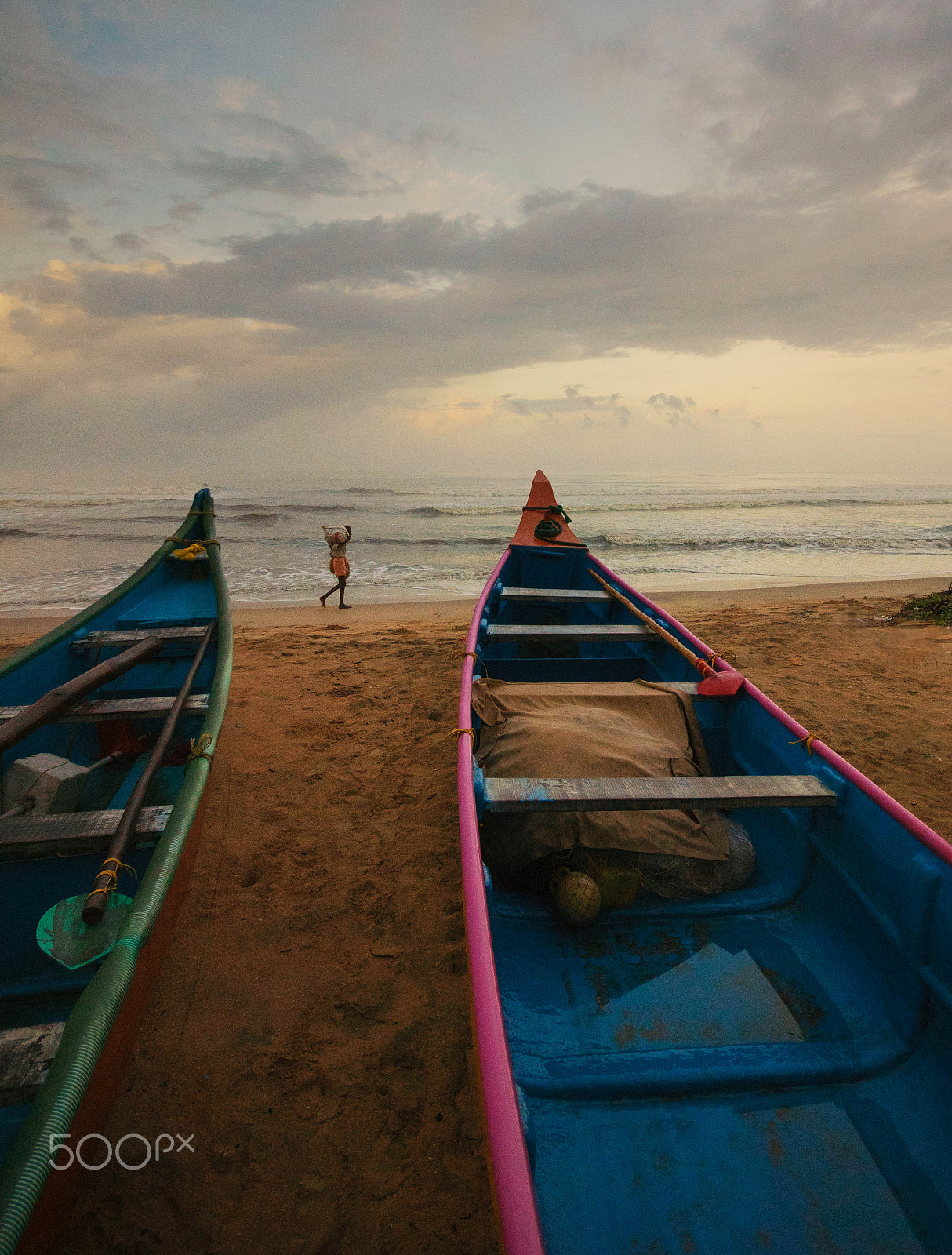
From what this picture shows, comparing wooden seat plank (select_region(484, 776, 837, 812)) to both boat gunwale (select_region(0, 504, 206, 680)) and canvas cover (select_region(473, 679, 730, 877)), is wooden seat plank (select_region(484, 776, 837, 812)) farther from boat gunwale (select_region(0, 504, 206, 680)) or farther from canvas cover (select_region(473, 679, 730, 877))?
boat gunwale (select_region(0, 504, 206, 680))

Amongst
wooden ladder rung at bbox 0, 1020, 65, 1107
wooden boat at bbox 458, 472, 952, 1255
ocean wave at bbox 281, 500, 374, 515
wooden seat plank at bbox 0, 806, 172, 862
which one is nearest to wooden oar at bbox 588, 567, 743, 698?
wooden boat at bbox 458, 472, 952, 1255

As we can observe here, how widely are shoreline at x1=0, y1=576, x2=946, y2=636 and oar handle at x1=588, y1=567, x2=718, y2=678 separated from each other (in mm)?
4258

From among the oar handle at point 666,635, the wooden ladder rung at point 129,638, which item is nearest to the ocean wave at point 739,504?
the oar handle at point 666,635

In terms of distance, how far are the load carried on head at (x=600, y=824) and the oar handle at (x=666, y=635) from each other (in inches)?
16.9

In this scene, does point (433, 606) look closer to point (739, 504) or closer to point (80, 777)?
point (80, 777)

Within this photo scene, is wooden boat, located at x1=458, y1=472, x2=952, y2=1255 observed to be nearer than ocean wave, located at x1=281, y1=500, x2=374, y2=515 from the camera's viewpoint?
Yes

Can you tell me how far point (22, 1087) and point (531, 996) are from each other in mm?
1671

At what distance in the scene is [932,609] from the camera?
8797 millimetres

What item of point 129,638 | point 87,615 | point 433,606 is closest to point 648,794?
point 129,638

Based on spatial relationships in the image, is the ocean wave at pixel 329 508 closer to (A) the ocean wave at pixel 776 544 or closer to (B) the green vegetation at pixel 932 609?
(A) the ocean wave at pixel 776 544

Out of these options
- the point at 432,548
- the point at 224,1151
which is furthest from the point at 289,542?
the point at 224,1151

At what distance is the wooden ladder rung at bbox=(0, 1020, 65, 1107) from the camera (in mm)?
1729

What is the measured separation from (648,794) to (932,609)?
8774 millimetres

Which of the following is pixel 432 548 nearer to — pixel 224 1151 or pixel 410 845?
pixel 410 845
